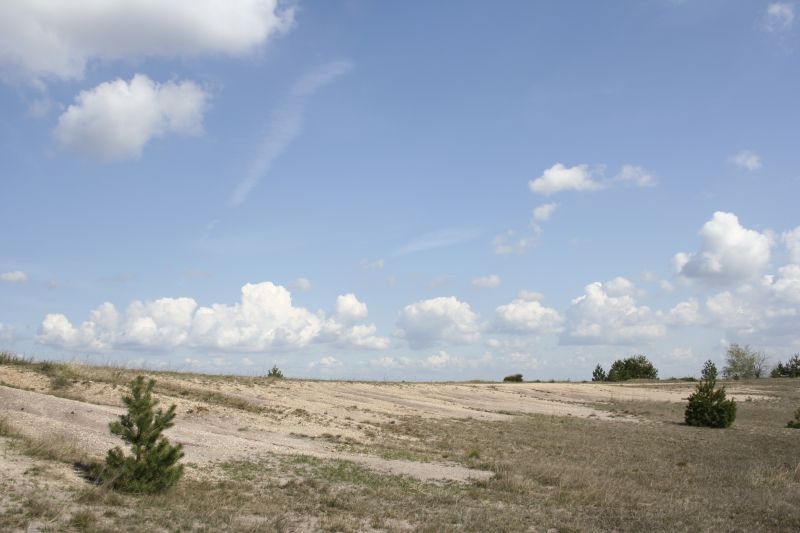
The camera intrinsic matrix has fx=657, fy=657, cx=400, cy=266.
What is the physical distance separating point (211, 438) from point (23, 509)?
955 cm

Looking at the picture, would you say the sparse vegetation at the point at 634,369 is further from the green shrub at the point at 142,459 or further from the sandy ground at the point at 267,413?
the green shrub at the point at 142,459

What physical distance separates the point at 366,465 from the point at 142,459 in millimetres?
7197

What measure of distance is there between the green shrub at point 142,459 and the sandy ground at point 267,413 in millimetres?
2752

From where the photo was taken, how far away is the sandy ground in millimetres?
18578

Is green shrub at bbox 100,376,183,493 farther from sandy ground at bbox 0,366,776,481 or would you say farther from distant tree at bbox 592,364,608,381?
distant tree at bbox 592,364,608,381

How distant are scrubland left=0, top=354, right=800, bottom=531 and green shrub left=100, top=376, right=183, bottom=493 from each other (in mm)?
375

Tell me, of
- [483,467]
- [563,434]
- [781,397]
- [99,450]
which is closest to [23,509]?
[99,450]

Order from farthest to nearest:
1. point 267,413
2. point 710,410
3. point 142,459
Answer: point 710,410 < point 267,413 < point 142,459

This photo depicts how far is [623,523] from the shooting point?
45.1 ft

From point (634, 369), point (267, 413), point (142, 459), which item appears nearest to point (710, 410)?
point (267, 413)

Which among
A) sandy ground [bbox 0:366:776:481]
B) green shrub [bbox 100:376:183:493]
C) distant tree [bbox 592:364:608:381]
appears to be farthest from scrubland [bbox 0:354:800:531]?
distant tree [bbox 592:364:608:381]

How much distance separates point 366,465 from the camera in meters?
19.0

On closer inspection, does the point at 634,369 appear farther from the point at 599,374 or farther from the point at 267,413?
the point at 267,413

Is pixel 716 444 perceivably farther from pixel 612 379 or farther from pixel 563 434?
pixel 612 379
